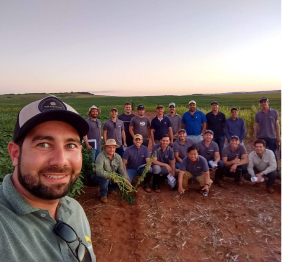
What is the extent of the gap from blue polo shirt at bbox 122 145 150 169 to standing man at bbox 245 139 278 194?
8.31 ft

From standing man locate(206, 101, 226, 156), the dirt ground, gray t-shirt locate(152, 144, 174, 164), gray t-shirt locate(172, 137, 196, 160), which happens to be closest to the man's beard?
the dirt ground

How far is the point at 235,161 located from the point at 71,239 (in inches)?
215

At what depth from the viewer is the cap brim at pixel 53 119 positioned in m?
1.12

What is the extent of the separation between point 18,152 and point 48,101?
292mm

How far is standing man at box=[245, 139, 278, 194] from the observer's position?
17.7 feet

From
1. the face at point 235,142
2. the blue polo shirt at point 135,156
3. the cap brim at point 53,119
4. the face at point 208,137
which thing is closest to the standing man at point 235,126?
the face at point 235,142

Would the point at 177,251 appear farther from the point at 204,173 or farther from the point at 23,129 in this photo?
the point at 23,129

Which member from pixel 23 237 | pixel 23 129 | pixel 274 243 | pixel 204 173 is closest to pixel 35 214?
pixel 23 237

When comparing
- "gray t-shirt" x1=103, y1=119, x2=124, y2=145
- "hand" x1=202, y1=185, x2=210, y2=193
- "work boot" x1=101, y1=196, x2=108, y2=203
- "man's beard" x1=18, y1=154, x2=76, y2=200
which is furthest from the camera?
"gray t-shirt" x1=103, y1=119, x2=124, y2=145

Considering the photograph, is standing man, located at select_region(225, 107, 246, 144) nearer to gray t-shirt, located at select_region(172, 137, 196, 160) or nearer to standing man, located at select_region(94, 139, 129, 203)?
gray t-shirt, located at select_region(172, 137, 196, 160)

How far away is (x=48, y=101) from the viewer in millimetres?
1213

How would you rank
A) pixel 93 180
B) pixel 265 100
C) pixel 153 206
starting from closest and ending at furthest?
pixel 153 206 → pixel 93 180 → pixel 265 100

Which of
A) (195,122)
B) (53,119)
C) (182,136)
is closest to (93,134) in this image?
(182,136)

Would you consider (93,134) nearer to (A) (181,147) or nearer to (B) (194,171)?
(A) (181,147)
